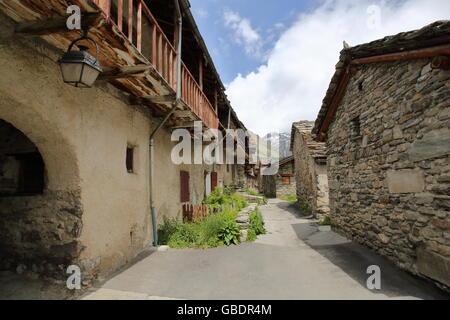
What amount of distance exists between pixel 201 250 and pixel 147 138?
3.04 m

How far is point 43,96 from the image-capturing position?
11.3 ft

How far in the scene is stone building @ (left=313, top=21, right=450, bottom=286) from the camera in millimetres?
3607

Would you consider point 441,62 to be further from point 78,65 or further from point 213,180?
point 213,180

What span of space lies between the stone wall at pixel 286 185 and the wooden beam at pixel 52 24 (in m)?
21.9

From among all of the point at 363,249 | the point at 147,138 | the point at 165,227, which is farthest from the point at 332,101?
the point at 165,227

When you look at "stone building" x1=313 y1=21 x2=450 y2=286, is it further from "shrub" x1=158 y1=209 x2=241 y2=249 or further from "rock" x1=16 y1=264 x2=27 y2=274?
"rock" x1=16 y1=264 x2=27 y2=274

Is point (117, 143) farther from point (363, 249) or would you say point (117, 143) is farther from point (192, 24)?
point (363, 249)

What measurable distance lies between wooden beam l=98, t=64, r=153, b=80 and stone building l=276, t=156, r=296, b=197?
2046 cm

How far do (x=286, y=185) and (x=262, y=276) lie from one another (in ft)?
65.5

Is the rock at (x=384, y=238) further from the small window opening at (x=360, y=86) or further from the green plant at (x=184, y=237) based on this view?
the green plant at (x=184, y=237)

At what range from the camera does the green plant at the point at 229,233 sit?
643 cm

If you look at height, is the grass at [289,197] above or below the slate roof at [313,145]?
below

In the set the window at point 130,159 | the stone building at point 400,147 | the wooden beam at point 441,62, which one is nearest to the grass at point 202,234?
the window at point 130,159

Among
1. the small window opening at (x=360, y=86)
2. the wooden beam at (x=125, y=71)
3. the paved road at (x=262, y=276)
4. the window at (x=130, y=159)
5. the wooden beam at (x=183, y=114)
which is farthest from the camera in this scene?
the wooden beam at (x=183, y=114)
